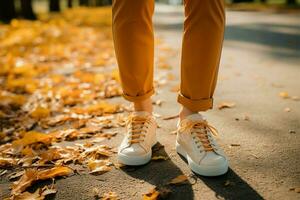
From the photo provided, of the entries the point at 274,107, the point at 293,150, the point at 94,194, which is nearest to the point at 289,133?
the point at 293,150

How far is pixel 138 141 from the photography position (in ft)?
6.10

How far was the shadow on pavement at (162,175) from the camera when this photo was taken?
1.59m

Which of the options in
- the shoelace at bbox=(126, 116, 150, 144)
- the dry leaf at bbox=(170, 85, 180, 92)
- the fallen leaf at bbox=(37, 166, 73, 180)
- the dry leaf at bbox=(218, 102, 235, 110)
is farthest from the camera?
the dry leaf at bbox=(170, 85, 180, 92)

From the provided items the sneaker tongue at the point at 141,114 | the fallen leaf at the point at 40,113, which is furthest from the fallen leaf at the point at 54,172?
the fallen leaf at the point at 40,113

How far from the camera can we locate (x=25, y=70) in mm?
4402

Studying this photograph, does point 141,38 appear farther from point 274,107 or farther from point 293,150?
point 274,107

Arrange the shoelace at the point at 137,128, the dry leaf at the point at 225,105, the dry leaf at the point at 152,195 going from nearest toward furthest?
the dry leaf at the point at 152,195
the shoelace at the point at 137,128
the dry leaf at the point at 225,105

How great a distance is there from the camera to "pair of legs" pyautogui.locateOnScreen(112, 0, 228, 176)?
5.47ft

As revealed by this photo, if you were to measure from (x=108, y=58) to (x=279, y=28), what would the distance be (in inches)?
151

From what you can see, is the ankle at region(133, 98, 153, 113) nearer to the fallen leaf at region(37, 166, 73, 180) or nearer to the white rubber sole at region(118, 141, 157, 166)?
the white rubber sole at region(118, 141, 157, 166)

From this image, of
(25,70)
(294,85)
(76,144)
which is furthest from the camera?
(25,70)

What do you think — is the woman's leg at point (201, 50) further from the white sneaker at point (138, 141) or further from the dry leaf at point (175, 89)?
the dry leaf at point (175, 89)

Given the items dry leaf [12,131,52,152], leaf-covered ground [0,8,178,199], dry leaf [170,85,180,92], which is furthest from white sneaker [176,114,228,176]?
dry leaf [170,85,180,92]

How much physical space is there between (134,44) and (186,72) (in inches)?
10.5
